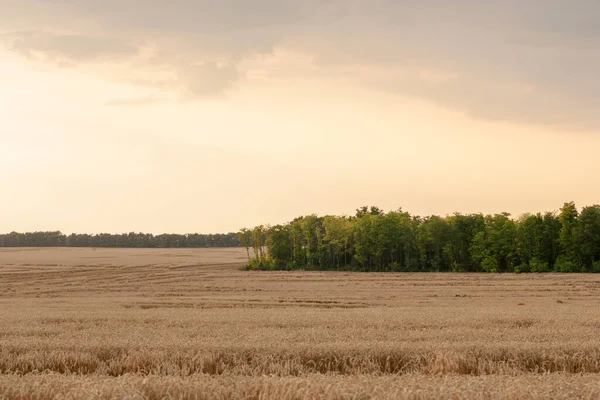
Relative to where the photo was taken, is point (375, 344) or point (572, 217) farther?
point (572, 217)

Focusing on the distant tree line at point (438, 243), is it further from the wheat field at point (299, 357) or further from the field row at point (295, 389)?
the field row at point (295, 389)

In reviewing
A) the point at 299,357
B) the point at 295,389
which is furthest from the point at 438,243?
the point at 295,389

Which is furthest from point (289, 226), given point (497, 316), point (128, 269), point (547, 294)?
point (497, 316)

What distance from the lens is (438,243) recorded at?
96312 millimetres

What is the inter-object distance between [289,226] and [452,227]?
31369 mm

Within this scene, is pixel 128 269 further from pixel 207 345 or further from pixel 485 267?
pixel 207 345

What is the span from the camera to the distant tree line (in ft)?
284

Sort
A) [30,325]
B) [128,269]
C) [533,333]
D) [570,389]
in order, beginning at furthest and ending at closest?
[128,269], [30,325], [533,333], [570,389]

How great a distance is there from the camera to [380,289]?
56750 millimetres

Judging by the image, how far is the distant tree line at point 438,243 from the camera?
86562 millimetres

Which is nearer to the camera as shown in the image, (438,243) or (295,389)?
(295,389)

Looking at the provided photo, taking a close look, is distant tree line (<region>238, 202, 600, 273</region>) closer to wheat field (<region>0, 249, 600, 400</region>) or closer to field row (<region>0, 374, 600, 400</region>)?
wheat field (<region>0, 249, 600, 400</region>)

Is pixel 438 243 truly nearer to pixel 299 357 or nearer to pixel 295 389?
pixel 299 357

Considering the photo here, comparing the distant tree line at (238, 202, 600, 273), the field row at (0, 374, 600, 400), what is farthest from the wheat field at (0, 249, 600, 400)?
the distant tree line at (238, 202, 600, 273)
